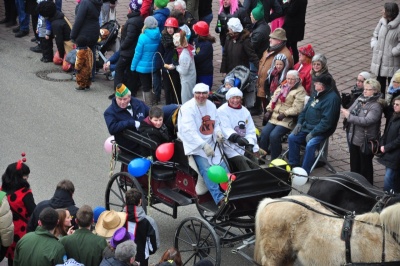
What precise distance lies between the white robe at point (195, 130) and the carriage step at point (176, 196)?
57 cm

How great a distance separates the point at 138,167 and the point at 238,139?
1.28 m

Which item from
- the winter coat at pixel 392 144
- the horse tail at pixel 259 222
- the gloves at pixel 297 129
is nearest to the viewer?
the horse tail at pixel 259 222

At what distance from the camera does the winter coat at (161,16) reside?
1494 centimetres

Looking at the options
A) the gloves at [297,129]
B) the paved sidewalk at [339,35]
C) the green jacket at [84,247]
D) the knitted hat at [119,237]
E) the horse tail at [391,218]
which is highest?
the horse tail at [391,218]

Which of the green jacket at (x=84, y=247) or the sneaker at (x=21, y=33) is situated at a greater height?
the green jacket at (x=84, y=247)

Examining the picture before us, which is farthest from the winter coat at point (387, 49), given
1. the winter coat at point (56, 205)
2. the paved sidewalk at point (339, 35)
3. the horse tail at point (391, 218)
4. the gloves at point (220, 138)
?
the winter coat at point (56, 205)

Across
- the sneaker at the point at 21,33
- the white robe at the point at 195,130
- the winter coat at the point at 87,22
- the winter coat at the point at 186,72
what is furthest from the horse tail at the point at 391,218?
the sneaker at the point at 21,33

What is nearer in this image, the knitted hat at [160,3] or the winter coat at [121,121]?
the winter coat at [121,121]

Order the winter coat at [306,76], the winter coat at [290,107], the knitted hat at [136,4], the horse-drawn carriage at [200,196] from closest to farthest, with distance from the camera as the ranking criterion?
the horse-drawn carriage at [200,196] → the winter coat at [290,107] → the winter coat at [306,76] → the knitted hat at [136,4]

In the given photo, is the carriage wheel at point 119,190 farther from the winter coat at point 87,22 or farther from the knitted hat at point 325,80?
the winter coat at point 87,22

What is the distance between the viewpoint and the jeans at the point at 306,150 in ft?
39.9

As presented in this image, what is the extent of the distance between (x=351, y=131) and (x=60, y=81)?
259 inches

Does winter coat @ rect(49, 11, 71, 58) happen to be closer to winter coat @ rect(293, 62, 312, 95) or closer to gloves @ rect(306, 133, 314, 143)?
winter coat @ rect(293, 62, 312, 95)

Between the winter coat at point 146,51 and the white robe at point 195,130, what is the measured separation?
14.1 ft
